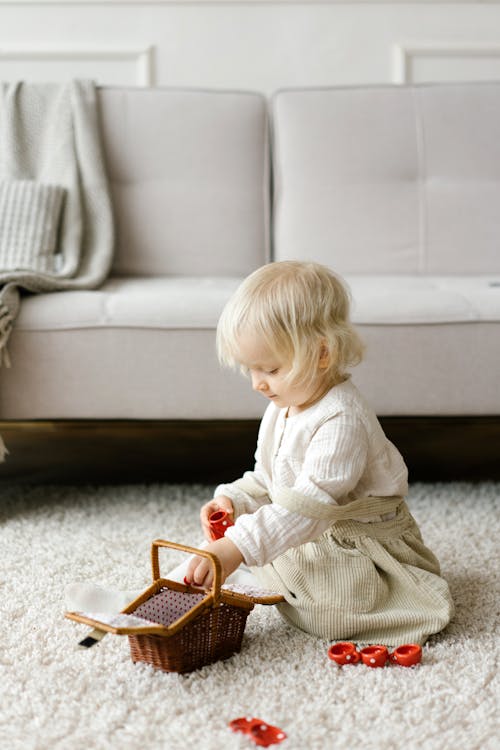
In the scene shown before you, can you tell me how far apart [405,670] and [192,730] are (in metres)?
0.28

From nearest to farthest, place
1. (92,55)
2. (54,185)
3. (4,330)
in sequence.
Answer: (4,330) → (54,185) → (92,55)

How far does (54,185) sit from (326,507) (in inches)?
48.9

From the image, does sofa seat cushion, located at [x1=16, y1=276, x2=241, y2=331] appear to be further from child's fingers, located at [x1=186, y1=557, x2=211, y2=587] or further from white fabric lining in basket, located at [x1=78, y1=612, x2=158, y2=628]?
white fabric lining in basket, located at [x1=78, y1=612, x2=158, y2=628]

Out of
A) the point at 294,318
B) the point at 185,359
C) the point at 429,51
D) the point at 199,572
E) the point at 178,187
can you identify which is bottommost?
the point at 199,572

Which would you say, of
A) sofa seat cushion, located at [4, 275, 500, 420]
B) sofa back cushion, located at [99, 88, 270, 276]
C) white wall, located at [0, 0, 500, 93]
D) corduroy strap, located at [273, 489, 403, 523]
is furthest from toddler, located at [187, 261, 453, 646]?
white wall, located at [0, 0, 500, 93]

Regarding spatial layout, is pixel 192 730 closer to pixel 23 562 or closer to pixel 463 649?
pixel 463 649

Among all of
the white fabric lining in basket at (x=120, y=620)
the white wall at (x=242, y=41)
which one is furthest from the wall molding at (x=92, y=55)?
the white fabric lining in basket at (x=120, y=620)

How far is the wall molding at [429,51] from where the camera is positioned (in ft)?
8.85

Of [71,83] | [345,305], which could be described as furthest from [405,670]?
[71,83]

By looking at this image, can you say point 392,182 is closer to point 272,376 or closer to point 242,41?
point 242,41

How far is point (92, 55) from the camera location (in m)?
2.68

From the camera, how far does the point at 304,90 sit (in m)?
2.30

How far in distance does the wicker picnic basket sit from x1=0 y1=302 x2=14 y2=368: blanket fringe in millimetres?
648

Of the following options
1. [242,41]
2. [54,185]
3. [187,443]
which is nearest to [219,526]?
[187,443]
